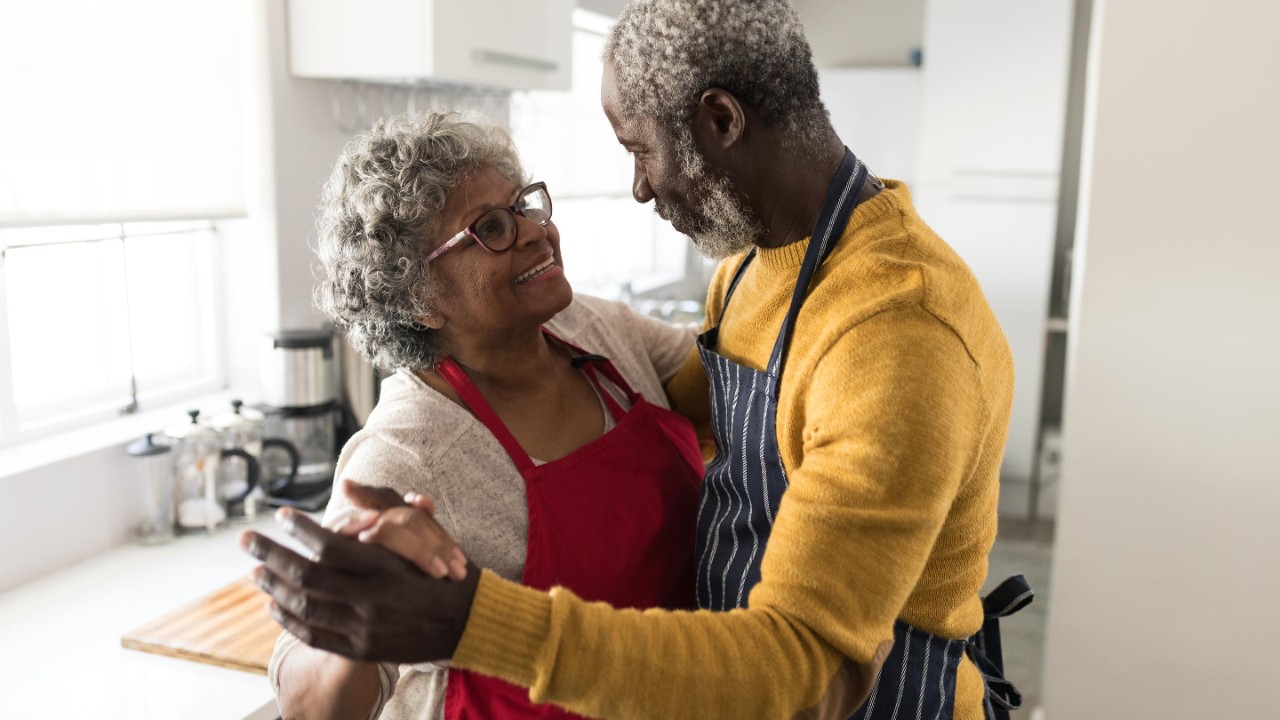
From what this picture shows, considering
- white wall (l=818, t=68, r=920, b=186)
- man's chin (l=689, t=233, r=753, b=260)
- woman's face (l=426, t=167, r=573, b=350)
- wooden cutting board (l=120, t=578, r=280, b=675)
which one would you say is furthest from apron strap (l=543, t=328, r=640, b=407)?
white wall (l=818, t=68, r=920, b=186)

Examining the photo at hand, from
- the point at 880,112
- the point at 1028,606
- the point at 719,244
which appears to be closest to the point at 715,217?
the point at 719,244

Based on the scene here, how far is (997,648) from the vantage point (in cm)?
147

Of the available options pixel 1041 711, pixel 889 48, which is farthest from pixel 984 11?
pixel 1041 711

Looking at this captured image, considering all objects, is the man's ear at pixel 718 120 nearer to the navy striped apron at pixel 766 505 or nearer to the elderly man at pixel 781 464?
the elderly man at pixel 781 464

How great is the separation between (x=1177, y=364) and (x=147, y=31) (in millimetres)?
2190

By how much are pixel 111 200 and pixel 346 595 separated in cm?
158

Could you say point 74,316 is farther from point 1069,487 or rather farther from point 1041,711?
point 1041,711

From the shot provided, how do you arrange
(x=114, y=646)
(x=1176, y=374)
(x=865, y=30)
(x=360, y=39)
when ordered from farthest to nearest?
(x=865, y=30) → (x=360, y=39) → (x=1176, y=374) → (x=114, y=646)

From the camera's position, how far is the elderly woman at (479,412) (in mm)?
1212

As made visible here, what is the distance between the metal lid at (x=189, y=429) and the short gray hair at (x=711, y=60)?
1.37m

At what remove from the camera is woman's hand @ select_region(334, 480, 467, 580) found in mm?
798

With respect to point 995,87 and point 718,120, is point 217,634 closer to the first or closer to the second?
point 718,120

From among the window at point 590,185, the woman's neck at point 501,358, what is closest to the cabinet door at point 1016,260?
the window at point 590,185

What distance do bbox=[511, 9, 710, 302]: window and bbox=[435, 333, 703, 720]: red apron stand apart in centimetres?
219
